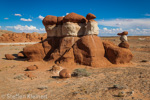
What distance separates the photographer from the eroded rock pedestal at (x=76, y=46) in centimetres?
907

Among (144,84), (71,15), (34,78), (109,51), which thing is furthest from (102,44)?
(34,78)

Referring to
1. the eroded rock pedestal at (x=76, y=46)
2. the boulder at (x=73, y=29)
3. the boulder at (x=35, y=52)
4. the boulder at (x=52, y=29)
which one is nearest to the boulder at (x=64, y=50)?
the eroded rock pedestal at (x=76, y=46)

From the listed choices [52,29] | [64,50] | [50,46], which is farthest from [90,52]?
[52,29]

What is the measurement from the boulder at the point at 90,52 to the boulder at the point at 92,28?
378 millimetres

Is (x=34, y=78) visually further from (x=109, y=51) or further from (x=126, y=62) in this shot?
(x=126, y=62)

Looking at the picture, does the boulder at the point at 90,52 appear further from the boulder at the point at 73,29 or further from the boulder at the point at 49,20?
the boulder at the point at 49,20

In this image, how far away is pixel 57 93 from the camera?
4773 mm

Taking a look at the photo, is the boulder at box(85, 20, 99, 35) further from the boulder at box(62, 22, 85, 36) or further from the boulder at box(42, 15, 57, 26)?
the boulder at box(42, 15, 57, 26)

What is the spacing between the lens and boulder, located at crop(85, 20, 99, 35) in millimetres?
9485

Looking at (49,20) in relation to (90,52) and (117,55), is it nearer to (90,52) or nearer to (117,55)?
(90,52)

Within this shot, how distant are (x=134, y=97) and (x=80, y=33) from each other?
24.2 ft

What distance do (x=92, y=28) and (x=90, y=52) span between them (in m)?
2.13

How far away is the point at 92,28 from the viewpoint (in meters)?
9.52

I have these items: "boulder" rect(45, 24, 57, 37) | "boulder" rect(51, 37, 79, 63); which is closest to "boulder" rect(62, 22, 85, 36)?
"boulder" rect(51, 37, 79, 63)
